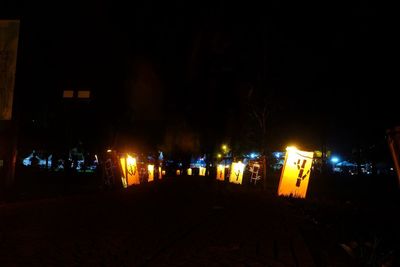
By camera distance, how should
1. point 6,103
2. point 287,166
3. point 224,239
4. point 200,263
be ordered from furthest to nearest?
point 287,166 < point 6,103 < point 224,239 < point 200,263

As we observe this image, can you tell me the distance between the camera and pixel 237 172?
37.2 m

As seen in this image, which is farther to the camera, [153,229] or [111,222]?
[111,222]

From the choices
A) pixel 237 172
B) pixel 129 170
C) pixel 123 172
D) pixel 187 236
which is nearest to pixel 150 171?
pixel 237 172

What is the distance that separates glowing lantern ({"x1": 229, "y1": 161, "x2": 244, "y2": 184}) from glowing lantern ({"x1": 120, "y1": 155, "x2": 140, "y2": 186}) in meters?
10.1

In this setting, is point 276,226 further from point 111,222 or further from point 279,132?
point 279,132

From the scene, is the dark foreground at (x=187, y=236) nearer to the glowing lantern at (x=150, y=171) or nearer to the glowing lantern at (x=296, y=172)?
the glowing lantern at (x=296, y=172)

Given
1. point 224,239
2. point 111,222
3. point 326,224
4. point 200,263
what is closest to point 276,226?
Result: point 326,224

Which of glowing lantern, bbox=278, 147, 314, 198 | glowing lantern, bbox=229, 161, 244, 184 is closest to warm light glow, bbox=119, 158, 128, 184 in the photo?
glowing lantern, bbox=278, 147, 314, 198

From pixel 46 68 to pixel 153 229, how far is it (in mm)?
14402

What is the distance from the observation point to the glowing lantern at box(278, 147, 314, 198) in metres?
19.0

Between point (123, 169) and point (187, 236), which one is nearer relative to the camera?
point (187, 236)

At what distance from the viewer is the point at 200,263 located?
23.1ft

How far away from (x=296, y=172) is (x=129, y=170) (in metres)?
11.9

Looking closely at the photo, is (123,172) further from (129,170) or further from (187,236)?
(187,236)
